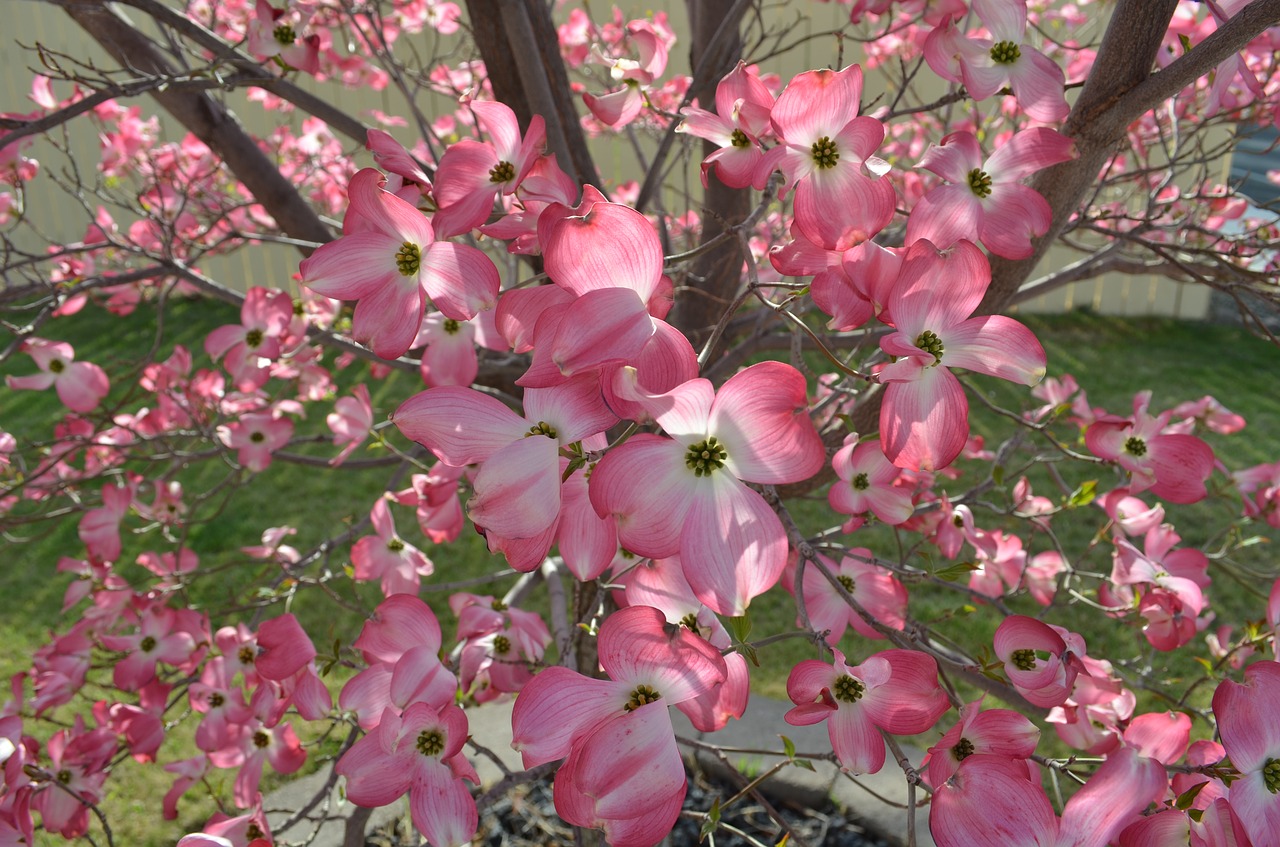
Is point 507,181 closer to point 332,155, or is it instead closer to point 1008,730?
point 1008,730

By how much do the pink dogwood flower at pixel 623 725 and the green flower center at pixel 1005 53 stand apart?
0.57 metres

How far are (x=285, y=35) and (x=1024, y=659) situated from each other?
1109 millimetres

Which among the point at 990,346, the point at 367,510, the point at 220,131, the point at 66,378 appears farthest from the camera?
the point at 367,510

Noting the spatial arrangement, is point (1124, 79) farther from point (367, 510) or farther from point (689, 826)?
point (367, 510)

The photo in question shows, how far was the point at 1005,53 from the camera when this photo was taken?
0.82m

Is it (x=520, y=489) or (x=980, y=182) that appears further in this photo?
(x=980, y=182)

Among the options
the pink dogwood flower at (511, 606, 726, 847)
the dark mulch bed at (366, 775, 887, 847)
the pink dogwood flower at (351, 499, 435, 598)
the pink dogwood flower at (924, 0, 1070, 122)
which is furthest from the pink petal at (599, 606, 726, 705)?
the dark mulch bed at (366, 775, 887, 847)

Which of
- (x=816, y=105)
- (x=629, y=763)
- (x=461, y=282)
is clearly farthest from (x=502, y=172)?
(x=629, y=763)

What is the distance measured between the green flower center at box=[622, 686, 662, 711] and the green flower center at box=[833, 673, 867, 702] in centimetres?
15

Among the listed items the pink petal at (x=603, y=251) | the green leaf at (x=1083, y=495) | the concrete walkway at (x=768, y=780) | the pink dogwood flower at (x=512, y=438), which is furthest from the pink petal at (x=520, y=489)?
the concrete walkway at (x=768, y=780)

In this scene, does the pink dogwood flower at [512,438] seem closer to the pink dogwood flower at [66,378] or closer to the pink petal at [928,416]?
the pink petal at [928,416]

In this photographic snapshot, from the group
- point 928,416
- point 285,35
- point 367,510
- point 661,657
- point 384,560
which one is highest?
point 285,35

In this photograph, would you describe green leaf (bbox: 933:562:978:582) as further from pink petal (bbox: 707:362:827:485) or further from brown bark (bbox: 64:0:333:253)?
brown bark (bbox: 64:0:333:253)

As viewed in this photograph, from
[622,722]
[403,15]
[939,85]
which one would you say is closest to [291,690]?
[622,722]
